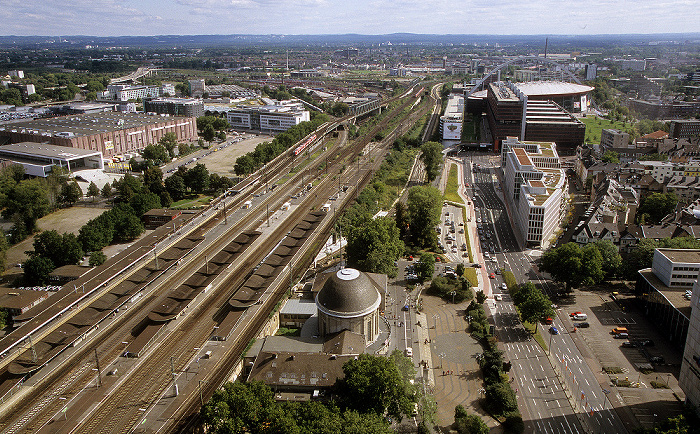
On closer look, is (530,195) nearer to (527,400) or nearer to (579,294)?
(579,294)

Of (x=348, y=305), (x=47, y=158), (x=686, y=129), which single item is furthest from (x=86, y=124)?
(x=686, y=129)

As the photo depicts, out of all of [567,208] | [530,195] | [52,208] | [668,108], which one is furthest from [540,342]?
[668,108]

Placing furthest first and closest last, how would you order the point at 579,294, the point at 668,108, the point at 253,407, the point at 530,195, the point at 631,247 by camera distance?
the point at 668,108 < the point at 530,195 < the point at 631,247 < the point at 579,294 < the point at 253,407

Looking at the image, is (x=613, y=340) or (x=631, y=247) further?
(x=631, y=247)

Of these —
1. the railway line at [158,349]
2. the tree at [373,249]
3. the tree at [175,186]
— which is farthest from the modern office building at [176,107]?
the tree at [373,249]

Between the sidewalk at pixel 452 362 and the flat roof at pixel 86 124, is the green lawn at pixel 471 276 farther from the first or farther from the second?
the flat roof at pixel 86 124

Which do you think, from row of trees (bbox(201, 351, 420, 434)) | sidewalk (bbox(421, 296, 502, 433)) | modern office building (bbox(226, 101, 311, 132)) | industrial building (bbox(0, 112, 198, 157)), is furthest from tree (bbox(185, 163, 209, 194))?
row of trees (bbox(201, 351, 420, 434))
